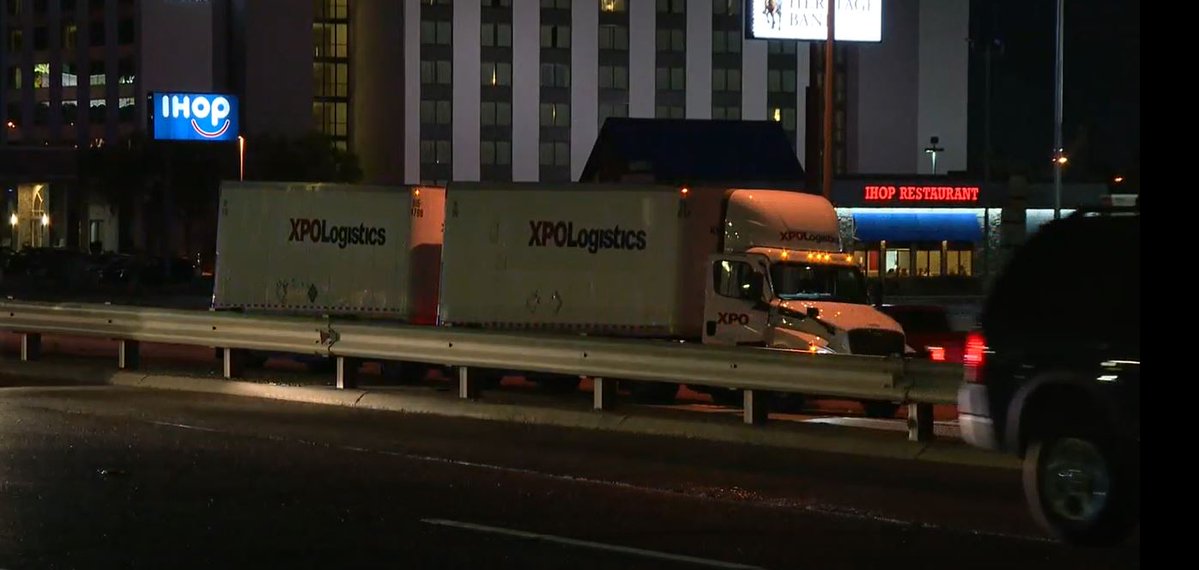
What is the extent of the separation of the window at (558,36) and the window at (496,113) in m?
4.81

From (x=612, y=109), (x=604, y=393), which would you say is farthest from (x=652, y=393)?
(x=612, y=109)

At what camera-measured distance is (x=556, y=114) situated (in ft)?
350

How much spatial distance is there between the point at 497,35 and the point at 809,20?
7057cm

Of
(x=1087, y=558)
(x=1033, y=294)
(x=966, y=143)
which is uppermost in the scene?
(x=966, y=143)

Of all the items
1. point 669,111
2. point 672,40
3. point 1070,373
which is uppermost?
point 672,40

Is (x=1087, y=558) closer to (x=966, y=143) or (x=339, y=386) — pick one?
(x=339, y=386)

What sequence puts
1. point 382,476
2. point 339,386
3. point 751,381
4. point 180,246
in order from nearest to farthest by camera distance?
point 382,476, point 751,381, point 339,386, point 180,246

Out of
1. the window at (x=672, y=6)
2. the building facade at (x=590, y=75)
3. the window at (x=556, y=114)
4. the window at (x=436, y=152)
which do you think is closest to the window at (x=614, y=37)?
the building facade at (x=590, y=75)

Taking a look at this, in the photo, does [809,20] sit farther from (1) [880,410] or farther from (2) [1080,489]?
(2) [1080,489]

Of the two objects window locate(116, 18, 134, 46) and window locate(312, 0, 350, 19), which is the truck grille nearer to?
window locate(312, 0, 350, 19)

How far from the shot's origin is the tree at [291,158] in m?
88.8

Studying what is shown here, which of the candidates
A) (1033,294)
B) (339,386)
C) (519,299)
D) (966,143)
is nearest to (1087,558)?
(1033,294)

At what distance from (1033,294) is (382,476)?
5.29 meters

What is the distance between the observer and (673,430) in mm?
16141
